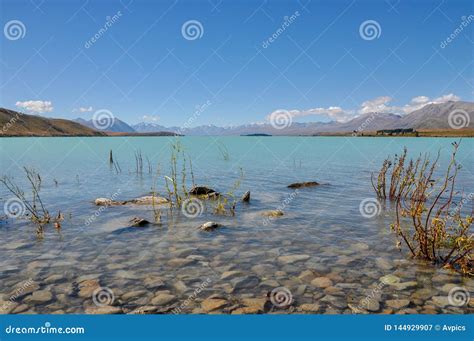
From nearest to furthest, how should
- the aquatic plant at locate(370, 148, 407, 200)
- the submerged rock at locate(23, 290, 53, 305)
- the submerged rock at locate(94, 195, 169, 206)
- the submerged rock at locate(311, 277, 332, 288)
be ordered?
the submerged rock at locate(23, 290, 53, 305) → the submerged rock at locate(311, 277, 332, 288) → the aquatic plant at locate(370, 148, 407, 200) → the submerged rock at locate(94, 195, 169, 206)

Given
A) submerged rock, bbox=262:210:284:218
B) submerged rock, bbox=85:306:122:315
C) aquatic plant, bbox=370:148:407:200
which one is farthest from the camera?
aquatic plant, bbox=370:148:407:200

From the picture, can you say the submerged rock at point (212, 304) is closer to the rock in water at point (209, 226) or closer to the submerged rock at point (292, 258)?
the submerged rock at point (292, 258)

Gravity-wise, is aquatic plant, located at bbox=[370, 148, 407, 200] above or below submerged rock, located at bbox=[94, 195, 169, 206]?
above

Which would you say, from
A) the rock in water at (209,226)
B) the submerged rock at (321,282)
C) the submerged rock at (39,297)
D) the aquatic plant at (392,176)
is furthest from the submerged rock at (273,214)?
the submerged rock at (39,297)

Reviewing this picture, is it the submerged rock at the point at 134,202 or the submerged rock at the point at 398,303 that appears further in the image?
the submerged rock at the point at 134,202

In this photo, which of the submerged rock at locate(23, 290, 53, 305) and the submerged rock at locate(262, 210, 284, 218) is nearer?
the submerged rock at locate(23, 290, 53, 305)

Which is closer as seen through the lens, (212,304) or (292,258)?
(212,304)

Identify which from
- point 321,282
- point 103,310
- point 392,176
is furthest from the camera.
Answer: point 392,176

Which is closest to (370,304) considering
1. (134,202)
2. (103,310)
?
(103,310)

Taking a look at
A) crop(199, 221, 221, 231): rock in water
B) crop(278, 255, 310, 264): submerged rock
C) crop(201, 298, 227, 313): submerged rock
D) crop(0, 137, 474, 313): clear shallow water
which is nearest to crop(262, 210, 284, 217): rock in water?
crop(0, 137, 474, 313): clear shallow water

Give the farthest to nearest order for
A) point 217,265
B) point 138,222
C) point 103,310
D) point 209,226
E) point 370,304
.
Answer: point 138,222 → point 209,226 → point 217,265 → point 370,304 → point 103,310

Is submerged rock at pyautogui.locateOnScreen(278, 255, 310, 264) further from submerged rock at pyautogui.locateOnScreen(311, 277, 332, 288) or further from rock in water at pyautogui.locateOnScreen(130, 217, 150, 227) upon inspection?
rock in water at pyautogui.locateOnScreen(130, 217, 150, 227)

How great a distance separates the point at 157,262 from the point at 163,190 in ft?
42.9

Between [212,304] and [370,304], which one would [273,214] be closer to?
[370,304]
